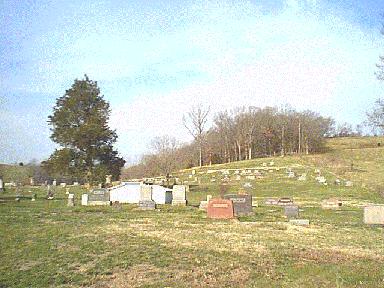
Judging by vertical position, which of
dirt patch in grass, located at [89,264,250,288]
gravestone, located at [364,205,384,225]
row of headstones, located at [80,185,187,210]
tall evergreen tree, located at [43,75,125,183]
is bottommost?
dirt patch in grass, located at [89,264,250,288]

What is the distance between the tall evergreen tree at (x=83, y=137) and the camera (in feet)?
138

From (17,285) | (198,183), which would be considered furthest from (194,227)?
(198,183)

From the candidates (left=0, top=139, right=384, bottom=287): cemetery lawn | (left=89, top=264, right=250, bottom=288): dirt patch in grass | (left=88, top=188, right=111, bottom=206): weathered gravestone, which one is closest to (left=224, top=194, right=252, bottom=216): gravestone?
(left=0, top=139, right=384, bottom=287): cemetery lawn

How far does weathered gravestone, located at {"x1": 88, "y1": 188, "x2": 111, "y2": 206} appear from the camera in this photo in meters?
27.1

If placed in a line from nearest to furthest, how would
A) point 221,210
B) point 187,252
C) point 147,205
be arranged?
point 187,252
point 221,210
point 147,205

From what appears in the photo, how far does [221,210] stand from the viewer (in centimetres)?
1922

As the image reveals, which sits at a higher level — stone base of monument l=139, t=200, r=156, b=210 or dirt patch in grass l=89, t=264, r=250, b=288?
stone base of monument l=139, t=200, r=156, b=210

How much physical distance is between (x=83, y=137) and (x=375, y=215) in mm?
30265

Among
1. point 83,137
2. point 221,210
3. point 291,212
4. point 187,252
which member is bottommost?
point 187,252

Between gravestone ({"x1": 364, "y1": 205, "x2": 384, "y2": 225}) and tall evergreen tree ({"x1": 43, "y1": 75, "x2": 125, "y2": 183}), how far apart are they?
28806 mm

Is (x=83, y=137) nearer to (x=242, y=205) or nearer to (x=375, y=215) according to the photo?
(x=242, y=205)

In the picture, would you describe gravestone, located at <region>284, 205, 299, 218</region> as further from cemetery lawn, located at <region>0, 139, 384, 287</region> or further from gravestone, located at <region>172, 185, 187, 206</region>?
gravestone, located at <region>172, 185, 187, 206</region>

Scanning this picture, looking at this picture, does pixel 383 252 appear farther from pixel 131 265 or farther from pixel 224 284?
pixel 131 265

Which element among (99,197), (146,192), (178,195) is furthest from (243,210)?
(99,197)
